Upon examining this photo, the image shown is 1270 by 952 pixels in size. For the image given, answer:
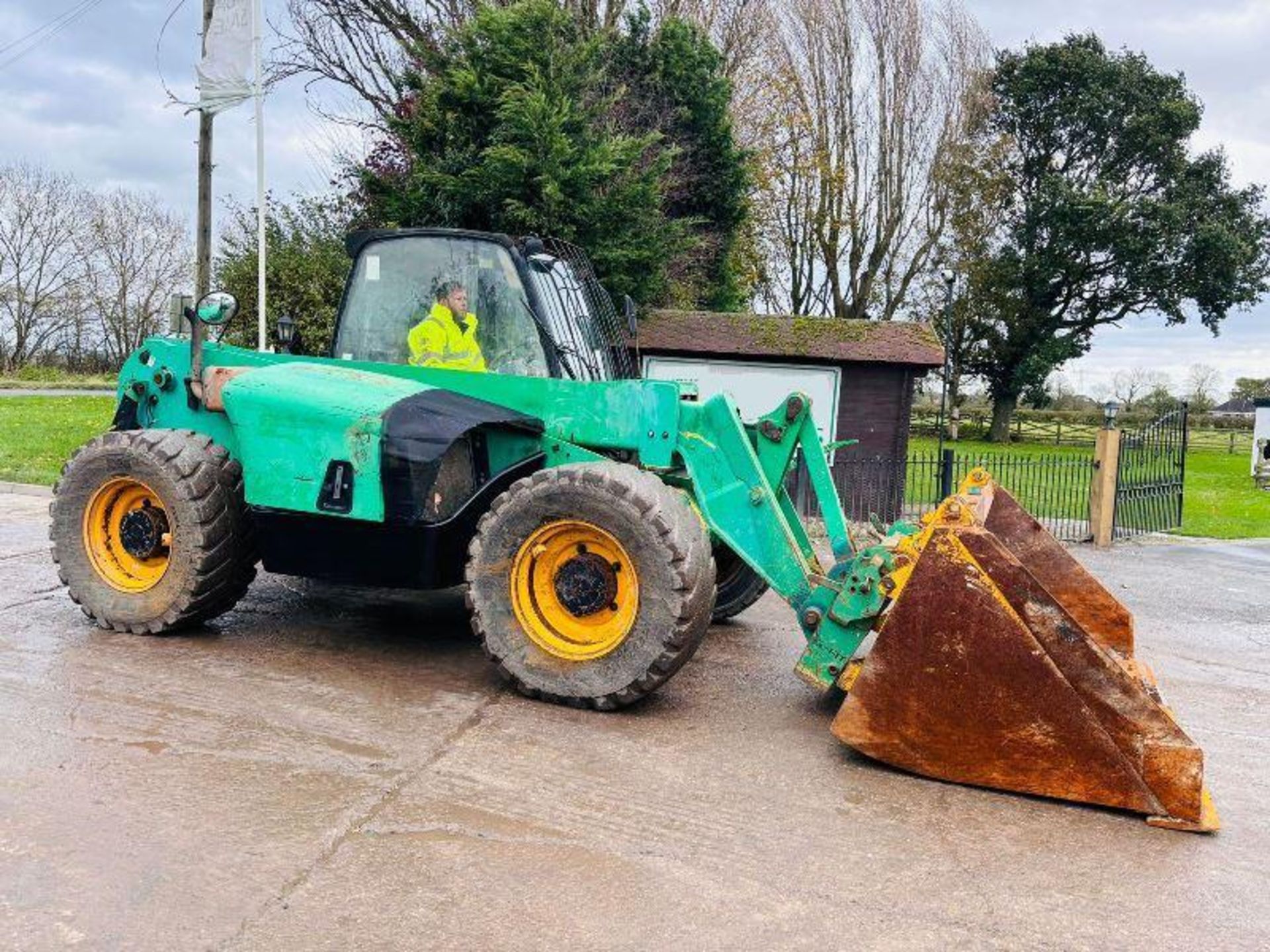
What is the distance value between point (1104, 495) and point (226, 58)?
477 inches

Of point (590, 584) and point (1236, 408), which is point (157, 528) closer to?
point (590, 584)

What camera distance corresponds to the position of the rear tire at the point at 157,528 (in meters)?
5.14

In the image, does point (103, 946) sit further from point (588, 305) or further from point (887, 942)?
point (588, 305)

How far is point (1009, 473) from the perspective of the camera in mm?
18438

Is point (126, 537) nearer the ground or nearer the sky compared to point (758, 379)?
nearer the ground

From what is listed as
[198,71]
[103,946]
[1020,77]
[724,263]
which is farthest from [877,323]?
[1020,77]

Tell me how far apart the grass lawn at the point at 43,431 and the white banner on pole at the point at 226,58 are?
193 inches

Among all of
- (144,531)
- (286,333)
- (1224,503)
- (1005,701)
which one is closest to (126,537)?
(144,531)

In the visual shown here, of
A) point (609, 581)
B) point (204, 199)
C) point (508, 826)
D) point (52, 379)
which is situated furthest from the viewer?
point (52, 379)

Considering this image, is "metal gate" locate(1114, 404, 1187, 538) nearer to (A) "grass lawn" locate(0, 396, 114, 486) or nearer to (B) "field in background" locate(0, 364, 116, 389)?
(A) "grass lawn" locate(0, 396, 114, 486)

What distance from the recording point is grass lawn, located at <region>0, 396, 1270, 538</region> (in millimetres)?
13773

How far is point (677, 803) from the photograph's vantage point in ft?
12.0

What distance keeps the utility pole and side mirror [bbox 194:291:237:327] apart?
9.66 metres

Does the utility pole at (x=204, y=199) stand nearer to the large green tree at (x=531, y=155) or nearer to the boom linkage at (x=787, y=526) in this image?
the large green tree at (x=531, y=155)
